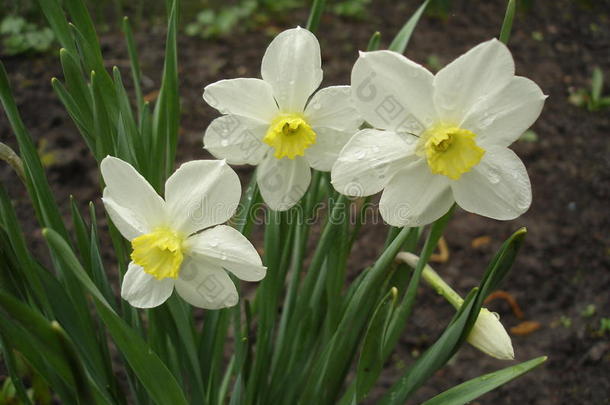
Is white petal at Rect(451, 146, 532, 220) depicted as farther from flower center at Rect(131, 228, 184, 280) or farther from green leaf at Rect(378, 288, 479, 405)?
flower center at Rect(131, 228, 184, 280)

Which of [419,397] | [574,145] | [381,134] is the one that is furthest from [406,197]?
[574,145]

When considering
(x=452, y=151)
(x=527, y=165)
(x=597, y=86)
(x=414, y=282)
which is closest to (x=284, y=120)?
(x=452, y=151)

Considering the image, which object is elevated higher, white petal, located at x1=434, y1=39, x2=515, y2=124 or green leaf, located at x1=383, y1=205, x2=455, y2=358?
white petal, located at x1=434, y1=39, x2=515, y2=124

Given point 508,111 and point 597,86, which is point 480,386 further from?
point 597,86

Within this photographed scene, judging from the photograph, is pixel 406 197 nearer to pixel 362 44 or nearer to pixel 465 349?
pixel 465 349

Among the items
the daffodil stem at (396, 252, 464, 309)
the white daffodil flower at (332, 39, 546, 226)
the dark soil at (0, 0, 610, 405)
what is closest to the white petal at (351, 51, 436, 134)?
the white daffodil flower at (332, 39, 546, 226)

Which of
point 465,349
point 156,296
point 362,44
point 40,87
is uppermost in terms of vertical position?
point 156,296
